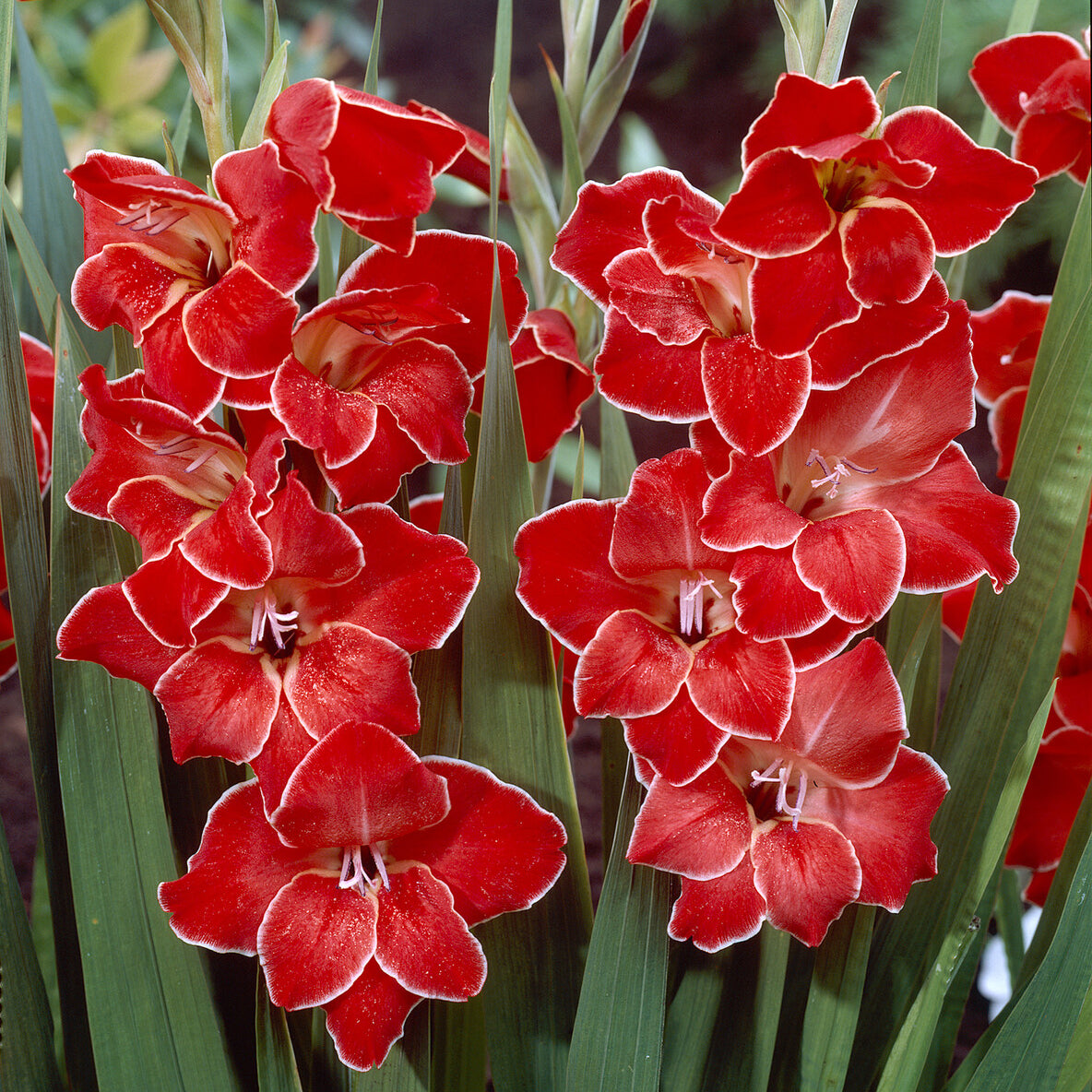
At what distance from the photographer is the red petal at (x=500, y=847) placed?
48 centimetres

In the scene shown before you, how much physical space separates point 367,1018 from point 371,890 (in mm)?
54

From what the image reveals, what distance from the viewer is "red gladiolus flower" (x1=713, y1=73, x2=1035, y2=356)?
40cm

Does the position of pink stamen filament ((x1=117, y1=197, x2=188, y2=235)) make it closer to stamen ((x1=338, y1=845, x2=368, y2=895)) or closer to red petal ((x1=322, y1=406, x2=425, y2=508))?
red petal ((x1=322, y1=406, x2=425, y2=508))

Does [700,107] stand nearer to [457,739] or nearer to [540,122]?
[540,122]

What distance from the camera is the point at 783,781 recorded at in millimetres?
474

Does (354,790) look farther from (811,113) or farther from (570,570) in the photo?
(811,113)

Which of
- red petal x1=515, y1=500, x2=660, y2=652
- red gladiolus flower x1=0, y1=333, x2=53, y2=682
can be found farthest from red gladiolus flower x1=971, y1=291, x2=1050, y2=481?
red gladiolus flower x1=0, y1=333, x2=53, y2=682

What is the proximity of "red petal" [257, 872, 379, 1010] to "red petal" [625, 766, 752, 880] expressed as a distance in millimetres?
126

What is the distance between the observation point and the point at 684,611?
1.54 feet

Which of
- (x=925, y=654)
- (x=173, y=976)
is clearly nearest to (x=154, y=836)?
Result: (x=173, y=976)

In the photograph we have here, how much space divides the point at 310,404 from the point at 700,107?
2.32 m

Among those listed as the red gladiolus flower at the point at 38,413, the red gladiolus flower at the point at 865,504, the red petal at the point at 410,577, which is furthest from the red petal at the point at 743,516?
the red gladiolus flower at the point at 38,413

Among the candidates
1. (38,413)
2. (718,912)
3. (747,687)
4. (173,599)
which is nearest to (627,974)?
(718,912)

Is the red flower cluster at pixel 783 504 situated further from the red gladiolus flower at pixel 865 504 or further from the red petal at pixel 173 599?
the red petal at pixel 173 599
